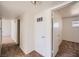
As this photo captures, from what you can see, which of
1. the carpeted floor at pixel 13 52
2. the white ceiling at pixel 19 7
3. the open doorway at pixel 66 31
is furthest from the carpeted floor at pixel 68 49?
the white ceiling at pixel 19 7

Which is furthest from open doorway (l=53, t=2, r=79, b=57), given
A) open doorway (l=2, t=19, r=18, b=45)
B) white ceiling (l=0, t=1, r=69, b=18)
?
open doorway (l=2, t=19, r=18, b=45)

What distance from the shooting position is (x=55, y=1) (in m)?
1.76

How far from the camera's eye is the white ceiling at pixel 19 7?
5.78 ft

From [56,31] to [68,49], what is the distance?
0.36m

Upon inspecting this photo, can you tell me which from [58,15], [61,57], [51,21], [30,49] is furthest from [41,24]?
[61,57]

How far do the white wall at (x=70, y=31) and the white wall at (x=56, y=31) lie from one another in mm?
81

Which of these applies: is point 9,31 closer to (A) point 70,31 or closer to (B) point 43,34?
(B) point 43,34

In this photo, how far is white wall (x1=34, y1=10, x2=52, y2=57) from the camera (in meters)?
1.81

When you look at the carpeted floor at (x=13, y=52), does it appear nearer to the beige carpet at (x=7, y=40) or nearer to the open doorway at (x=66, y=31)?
the beige carpet at (x=7, y=40)

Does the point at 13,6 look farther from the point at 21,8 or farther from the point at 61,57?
the point at 61,57

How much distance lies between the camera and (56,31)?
186cm

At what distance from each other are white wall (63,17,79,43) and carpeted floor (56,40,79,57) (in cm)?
7

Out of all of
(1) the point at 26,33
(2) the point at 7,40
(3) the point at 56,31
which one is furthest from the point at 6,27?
(3) the point at 56,31

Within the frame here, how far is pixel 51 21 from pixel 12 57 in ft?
2.76
